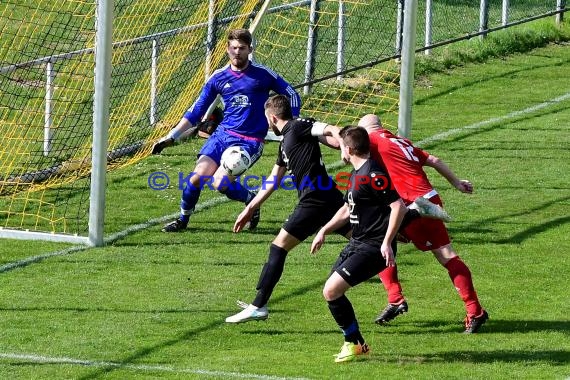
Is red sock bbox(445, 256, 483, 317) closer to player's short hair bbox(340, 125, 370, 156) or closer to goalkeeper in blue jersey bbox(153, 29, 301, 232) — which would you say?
player's short hair bbox(340, 125, 370, 156)

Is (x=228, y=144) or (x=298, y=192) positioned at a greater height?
(x=228, y=144)

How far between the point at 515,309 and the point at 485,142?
6.91m

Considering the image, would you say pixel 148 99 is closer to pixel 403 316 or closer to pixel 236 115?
pixel 236 115

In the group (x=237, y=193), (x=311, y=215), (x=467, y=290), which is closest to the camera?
(x=467, y=290)

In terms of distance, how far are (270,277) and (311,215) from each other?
23.2 inches

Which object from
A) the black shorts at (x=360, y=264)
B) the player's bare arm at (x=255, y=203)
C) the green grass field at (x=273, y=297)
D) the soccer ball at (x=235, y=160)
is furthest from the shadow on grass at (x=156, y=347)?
the soccer ball at (x=235, y=160)

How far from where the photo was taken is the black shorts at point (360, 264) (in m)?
9.77

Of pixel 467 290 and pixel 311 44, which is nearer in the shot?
pixel 467 290

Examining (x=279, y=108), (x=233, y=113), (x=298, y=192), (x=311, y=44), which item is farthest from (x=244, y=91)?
(x=311, y=44)

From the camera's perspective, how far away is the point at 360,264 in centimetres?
980

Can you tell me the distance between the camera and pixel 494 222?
14211 mm

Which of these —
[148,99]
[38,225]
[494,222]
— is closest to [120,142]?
[148,99]

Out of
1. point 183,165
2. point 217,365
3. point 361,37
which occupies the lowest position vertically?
point 217,365

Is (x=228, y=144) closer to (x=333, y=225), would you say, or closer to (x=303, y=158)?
(x=303, y=158)
